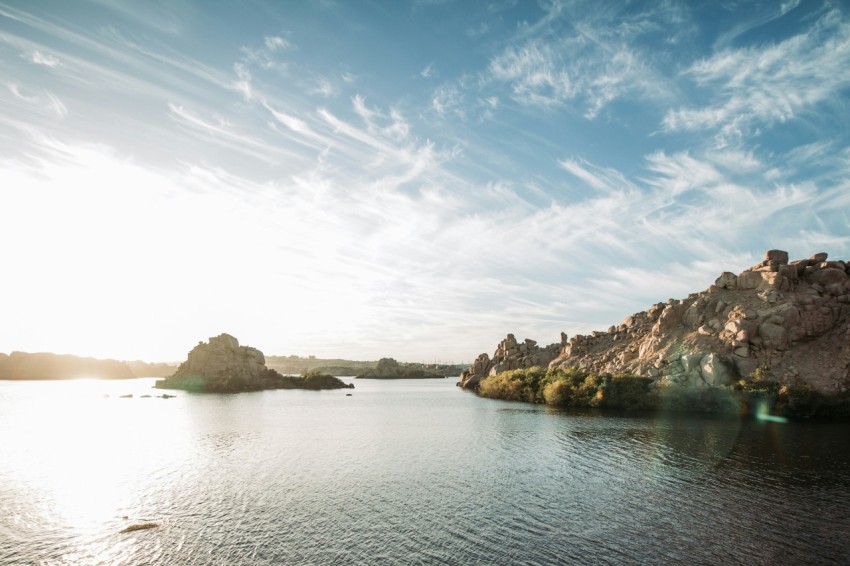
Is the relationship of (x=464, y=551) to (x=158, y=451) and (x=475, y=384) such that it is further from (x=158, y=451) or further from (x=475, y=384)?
(x=475, y=384)

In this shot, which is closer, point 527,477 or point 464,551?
point 464,551

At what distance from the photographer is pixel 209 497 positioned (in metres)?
33.8

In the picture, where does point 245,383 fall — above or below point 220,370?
below

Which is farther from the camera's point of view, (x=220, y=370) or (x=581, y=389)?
(x=220, y=370)

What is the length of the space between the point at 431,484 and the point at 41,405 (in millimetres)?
113143

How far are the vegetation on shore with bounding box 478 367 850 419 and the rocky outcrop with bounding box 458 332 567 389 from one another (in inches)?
1724

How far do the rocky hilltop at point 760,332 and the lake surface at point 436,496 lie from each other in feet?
57.3

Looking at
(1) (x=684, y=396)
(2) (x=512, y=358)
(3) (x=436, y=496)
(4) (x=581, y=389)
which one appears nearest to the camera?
(3) (x=436, y=496)

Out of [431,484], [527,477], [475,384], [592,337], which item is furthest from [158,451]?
[475,384]

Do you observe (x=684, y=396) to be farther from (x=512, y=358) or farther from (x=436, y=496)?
(x=512, y=358)

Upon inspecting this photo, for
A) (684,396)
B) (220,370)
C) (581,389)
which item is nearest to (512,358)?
(581,389)

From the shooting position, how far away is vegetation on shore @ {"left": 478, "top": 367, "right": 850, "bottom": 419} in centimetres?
7119

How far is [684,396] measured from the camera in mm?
80938

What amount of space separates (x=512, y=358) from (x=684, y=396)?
277 ft
